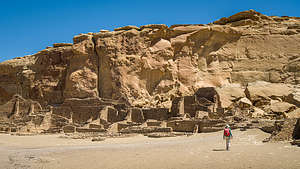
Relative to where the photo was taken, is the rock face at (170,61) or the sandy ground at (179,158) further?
the rock face at (170,61)

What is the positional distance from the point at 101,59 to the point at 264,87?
19.7 meters

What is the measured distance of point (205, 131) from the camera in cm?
1692

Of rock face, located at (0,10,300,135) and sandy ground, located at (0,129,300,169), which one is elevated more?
rock face, located at (0,10,300,135)

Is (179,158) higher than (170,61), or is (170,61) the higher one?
(170,61)

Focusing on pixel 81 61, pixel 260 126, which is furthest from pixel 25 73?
pixel 260 126

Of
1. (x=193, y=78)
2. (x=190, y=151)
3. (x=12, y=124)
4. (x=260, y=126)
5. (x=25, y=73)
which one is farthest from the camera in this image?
(x=25, y=73)

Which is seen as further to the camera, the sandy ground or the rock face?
the rock face

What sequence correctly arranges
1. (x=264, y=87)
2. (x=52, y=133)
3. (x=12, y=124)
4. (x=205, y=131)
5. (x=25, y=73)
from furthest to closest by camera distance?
(x=25, y=73) → (x=264, y=87) → (x=12, y=124) → (x=52, y=133) → (x=205, y=131)

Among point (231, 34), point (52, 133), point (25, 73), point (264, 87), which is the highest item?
point (231, 34)

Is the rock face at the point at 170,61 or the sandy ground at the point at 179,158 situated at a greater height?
the rock face at the point at 170,61

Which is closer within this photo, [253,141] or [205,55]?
[253,141]

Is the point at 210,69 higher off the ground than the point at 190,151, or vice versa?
the point at 210,69

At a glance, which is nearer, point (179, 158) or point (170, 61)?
point (179, 158)

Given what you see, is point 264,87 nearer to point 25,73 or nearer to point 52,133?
point 52,133
